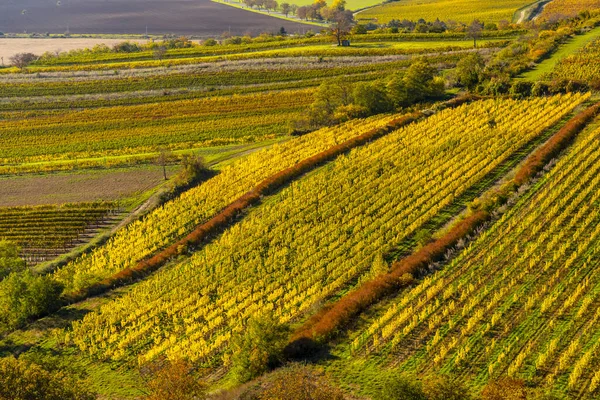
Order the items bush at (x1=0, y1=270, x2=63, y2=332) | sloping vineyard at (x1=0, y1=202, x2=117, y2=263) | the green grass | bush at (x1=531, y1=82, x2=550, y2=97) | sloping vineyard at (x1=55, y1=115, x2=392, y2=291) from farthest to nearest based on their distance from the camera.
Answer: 1. the green grass
2. bush at (x1=531, y1=82, x2=550, y2=97)
3. sloping vineyard at (x1=0, y1=202, x2=117, y2=263)
4. sloping vineyard at (x1=55, y1=115, x2=392, y2=291)
5. bush at (x1=0, y1=270, x2=63, y2=332)

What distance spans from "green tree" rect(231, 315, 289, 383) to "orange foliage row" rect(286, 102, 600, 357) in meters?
1.28

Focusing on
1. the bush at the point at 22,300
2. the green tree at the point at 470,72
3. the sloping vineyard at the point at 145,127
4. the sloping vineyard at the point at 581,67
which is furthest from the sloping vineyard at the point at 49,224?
the sloping vineyard at the point at 581,67

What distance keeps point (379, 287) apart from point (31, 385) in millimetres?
26801

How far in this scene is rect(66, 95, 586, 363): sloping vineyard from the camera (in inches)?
2137

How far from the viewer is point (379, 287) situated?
52.7m

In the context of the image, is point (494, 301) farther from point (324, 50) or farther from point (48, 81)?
point (48, 81)

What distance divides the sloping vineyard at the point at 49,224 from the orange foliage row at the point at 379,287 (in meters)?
39.9

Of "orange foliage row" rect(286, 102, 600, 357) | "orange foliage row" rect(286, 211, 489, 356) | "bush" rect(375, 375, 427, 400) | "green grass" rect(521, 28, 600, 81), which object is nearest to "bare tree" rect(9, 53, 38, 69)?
"green grass" rect(521, 28, 600, 81)

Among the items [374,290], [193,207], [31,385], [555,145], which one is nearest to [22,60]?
[193,207]

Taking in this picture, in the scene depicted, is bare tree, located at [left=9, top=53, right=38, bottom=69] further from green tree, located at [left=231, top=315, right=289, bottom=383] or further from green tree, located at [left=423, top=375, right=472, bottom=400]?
green tree, located at [left=423, top=375, right=472, bottom=400]

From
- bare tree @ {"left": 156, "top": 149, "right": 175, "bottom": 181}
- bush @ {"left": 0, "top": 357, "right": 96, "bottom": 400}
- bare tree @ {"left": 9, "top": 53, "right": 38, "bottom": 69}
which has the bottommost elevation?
bush @ {"left": 0, "top": 357, "right": 96, "bottom": 400}

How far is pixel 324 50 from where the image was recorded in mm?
167375

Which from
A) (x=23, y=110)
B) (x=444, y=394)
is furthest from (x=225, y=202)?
(x=23, y=110)

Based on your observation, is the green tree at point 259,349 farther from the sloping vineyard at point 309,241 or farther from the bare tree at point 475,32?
the bare tree at point 475,32
